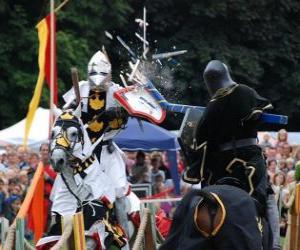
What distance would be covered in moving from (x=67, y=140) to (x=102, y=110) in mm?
Answer: 732

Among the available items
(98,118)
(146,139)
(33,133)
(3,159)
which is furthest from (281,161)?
(98,118)

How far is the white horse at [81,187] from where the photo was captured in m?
10.5

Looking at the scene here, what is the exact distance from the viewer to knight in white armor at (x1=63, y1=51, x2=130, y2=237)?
11.0 meters

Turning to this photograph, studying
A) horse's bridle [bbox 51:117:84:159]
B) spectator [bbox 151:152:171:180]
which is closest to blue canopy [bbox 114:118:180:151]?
spectator [bbox 151:152:171:180]

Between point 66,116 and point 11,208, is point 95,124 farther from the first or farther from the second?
point 11,208

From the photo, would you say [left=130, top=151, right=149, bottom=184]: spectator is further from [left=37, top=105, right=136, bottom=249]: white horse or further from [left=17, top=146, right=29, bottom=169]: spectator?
[left=37, top=105, right=136, bottom=249]: white horse

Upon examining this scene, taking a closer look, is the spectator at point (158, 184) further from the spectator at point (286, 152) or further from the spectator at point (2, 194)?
the spectator at point (2, 194)

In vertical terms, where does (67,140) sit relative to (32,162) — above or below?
above

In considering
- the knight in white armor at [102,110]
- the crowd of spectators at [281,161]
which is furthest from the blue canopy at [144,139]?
the knight in white armor at [102,110]

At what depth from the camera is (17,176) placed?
1669cm

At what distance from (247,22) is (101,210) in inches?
992

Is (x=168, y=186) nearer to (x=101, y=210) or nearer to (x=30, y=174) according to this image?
(x=30, y=174)

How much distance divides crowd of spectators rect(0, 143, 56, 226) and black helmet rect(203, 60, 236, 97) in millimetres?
6684

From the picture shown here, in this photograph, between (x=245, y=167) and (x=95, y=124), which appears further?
(x=95, y=124)
